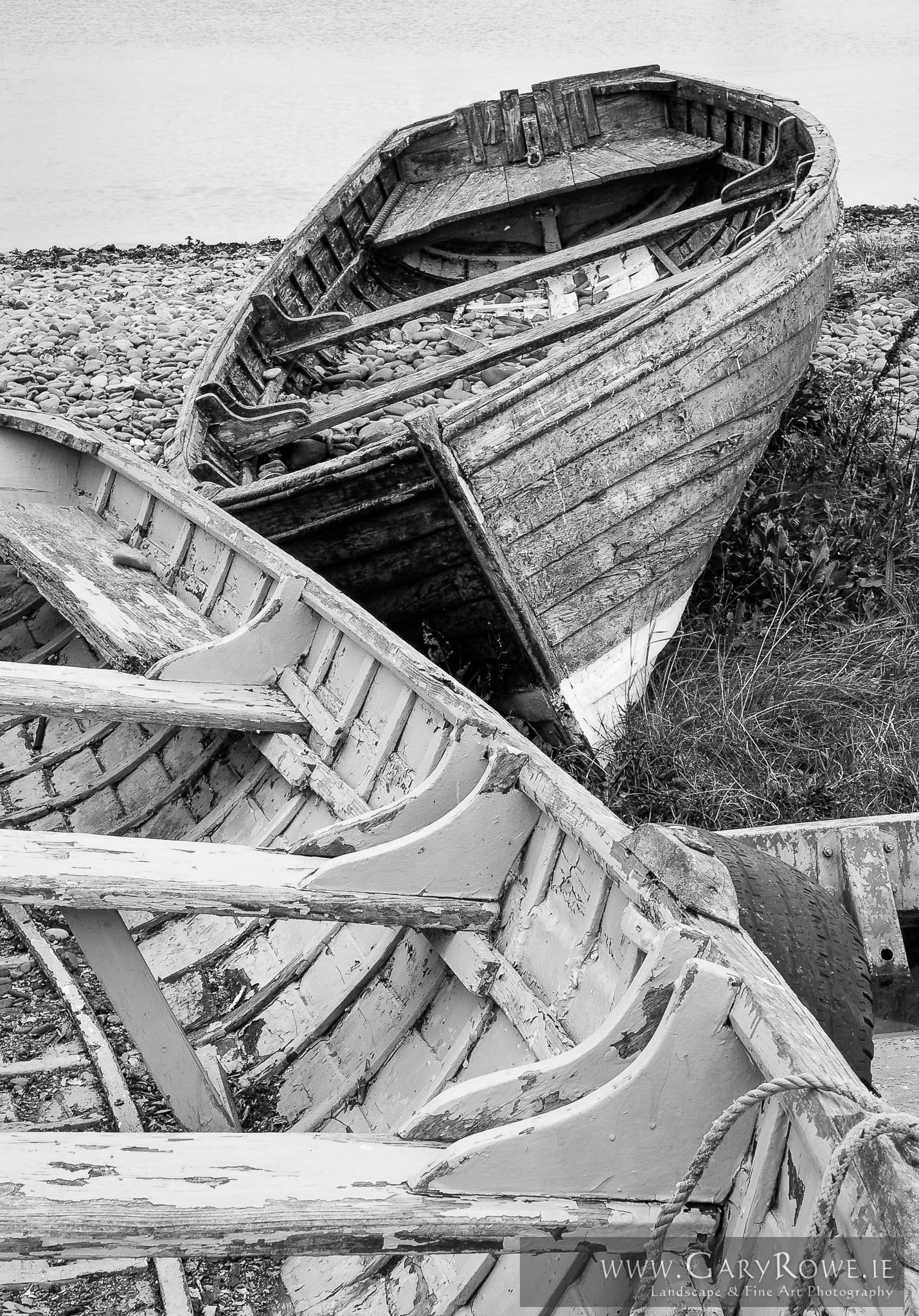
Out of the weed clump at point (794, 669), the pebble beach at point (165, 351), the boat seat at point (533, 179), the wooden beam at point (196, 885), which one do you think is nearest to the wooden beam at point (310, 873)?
the wooden beam at point (196, 885)

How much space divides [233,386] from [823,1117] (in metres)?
4.84

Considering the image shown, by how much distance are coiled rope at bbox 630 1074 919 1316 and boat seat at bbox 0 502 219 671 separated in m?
2.40

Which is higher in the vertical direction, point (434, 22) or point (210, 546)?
point (434, 22)

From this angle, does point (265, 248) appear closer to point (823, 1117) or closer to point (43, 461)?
point (43, 461)

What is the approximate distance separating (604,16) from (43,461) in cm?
3951

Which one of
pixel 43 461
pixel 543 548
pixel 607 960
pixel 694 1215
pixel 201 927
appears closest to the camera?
pixel 694 1215

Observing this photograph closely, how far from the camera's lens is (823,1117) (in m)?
1.52

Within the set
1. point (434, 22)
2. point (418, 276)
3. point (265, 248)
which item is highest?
point (434, 22)

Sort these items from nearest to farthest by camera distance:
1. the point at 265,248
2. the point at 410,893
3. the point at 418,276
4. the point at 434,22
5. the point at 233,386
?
the point at 410,893 < the point at 233,386 < the point at 418,276 < the point at 265,248 < the point at 434,22

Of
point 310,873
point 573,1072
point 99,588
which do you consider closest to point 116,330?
point 99,588

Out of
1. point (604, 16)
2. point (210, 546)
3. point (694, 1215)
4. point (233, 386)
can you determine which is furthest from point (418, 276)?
point (604, 16)

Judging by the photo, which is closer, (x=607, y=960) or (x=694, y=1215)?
(x=694, y=1215)

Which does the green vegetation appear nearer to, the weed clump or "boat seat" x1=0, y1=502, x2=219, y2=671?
the weed clump

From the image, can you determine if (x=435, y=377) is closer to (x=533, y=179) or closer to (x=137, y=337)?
(x=533, y=179)
